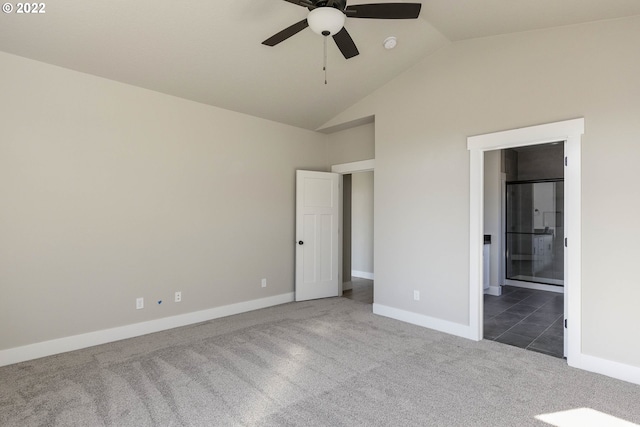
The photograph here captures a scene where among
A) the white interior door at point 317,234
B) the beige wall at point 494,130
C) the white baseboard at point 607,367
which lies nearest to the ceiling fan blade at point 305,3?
the beige wall at point 494,130

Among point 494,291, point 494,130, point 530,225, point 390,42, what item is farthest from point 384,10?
point 530,225

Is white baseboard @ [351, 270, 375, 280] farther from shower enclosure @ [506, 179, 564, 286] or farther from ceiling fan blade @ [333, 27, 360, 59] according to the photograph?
ceiling fan blade @ [333, 27, 360, 59]

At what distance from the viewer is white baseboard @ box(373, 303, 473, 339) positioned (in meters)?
3.76

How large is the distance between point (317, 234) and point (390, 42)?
9.79 feet

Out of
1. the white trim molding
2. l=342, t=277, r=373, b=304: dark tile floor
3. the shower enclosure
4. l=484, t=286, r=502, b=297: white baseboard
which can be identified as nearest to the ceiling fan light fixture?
the white trim molding

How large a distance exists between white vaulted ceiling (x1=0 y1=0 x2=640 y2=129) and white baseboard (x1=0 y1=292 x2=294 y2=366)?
8.86ft

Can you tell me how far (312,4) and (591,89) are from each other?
2593 millimetres

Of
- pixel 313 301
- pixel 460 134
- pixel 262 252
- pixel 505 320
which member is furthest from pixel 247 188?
pixel 505 320

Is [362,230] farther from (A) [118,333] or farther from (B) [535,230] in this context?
(A) [118,333]

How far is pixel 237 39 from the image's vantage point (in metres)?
3.32

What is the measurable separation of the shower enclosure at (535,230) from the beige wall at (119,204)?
16.1ft

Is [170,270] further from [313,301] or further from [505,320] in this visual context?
[505,320]

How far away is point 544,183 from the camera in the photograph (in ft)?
22.1

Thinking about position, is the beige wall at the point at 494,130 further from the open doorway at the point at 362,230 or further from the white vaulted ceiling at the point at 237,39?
the open doorway at the point at 362,230
